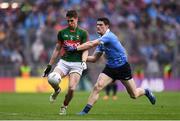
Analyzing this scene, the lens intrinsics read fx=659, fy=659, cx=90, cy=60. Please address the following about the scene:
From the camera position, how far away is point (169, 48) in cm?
3500

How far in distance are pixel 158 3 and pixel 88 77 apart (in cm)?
589

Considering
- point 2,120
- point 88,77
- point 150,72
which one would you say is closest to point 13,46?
point 88,77

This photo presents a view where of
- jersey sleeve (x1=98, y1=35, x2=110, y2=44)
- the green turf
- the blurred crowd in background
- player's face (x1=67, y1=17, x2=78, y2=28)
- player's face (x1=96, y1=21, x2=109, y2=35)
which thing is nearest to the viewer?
the green turf

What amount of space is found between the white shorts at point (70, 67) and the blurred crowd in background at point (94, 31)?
52.6 feet

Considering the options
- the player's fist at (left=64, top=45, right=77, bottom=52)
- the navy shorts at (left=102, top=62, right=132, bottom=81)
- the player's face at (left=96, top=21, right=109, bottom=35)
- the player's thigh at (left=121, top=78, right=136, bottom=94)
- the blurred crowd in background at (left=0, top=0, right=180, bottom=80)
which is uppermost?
the player's face at (left=96, top=21, right=109, bottom=35)

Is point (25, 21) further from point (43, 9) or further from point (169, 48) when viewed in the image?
point (169, 48)

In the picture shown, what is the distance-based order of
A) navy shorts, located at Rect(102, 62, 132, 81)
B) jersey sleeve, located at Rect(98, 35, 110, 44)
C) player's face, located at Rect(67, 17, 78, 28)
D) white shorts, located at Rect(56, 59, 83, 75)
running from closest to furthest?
jersey sleeve, located at Rect(98, 35, 110, 44)
player's face, located at Rect(67, 17, 78, 28)
navy shorts, located at Rect(102, 62, 132, 81)
white shorts, located at Rect(56, 59, 83, 75)

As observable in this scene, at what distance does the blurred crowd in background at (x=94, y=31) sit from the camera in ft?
113

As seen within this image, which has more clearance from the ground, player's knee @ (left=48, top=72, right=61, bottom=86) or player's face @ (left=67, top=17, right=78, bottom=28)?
player's face @ (left=67, top=17, right=78, bottom=28)

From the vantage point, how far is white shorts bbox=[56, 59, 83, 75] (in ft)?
57.7

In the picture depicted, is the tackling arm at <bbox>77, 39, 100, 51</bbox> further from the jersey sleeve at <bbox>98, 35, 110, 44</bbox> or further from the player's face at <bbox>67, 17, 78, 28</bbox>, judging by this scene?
the player's face at <bbox>67, 17, 78, 28</bbox>

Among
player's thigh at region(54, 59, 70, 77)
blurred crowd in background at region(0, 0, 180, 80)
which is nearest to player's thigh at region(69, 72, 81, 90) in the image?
player's thigh at region(54, 59, 70, 77)

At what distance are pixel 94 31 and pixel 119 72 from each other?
1656cm

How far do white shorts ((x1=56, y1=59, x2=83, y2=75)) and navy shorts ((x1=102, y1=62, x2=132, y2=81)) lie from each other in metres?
0.66
